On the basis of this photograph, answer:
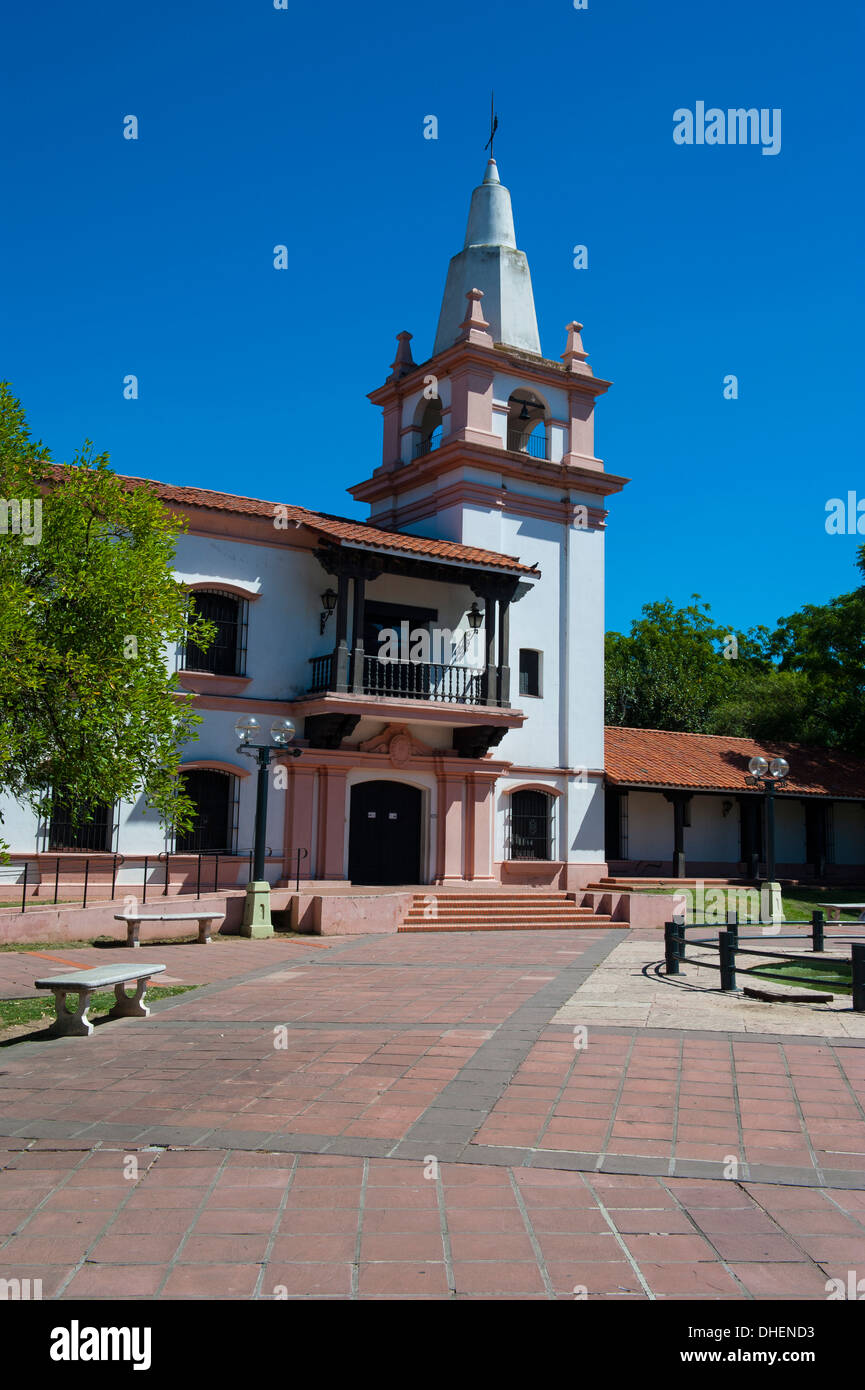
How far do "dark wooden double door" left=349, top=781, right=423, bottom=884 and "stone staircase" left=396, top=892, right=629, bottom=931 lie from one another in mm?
1944

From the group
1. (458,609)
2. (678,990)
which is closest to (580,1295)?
(678,990)

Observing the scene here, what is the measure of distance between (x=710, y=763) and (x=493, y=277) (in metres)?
13.6

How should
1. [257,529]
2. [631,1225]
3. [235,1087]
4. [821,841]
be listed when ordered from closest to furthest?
[631,1225] < [235,1087] < [257,529] < [821,841]

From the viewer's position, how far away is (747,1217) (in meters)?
4.87

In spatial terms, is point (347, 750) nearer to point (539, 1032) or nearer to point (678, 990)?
point (678, 990)

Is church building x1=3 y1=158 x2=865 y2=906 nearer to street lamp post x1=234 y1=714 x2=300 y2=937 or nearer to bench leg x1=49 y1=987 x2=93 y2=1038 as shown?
street lamp post x1=234 y1=714 x2=300 y2=937

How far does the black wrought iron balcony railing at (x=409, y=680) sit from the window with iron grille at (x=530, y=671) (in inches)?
66.0

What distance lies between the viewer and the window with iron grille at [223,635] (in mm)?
20234

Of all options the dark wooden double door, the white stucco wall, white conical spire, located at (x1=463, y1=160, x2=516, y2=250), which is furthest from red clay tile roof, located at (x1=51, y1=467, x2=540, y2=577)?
the white stucco wall

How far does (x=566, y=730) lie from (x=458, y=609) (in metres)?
3.86

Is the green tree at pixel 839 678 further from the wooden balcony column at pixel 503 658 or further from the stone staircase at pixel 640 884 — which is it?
the wooden balcony column at pixel 503 658

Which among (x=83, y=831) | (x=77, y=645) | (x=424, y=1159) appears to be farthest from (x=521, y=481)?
(x=424, y=1159)

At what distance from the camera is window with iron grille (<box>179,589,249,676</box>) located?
20.2m

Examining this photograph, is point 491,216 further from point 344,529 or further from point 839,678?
point 839,678
